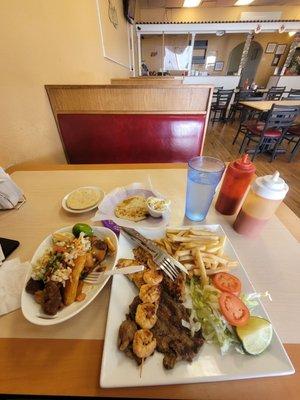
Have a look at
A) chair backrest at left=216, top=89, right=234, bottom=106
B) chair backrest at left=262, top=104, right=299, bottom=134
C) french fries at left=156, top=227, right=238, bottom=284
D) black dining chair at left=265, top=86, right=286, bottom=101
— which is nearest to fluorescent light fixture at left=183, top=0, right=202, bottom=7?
chair backrest at left=216, top=89, right=234, bottom=106

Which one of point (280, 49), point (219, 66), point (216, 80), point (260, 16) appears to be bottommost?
point (216, 80)

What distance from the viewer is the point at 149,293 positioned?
444 mm

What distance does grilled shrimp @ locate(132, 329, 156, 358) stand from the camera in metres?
0.35

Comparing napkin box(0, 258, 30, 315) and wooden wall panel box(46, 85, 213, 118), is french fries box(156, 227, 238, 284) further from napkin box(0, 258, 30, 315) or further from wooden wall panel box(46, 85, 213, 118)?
wooden wall panel box(46, 85, 213, 118)

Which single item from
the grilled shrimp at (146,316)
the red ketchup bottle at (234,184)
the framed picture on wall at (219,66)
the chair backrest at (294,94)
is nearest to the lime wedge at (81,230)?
the grilled shrimp at (146,316)

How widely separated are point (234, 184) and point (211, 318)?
427 millimetres

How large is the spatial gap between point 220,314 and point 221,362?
80 millimetres

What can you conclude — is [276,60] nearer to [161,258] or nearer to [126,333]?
[161,258]

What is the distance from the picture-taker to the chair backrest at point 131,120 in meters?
1.19

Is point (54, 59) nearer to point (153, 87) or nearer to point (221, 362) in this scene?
point (153, 87)

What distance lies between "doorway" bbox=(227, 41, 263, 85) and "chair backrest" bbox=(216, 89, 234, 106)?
3.50 metres

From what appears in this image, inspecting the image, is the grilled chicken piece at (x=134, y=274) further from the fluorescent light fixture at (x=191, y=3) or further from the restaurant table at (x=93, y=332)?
the fluorescent light fixture at (x=191, y=3)

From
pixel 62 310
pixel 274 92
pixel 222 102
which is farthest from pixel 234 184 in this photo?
pixel 274 92

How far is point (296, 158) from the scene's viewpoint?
Answer: 130 inches
